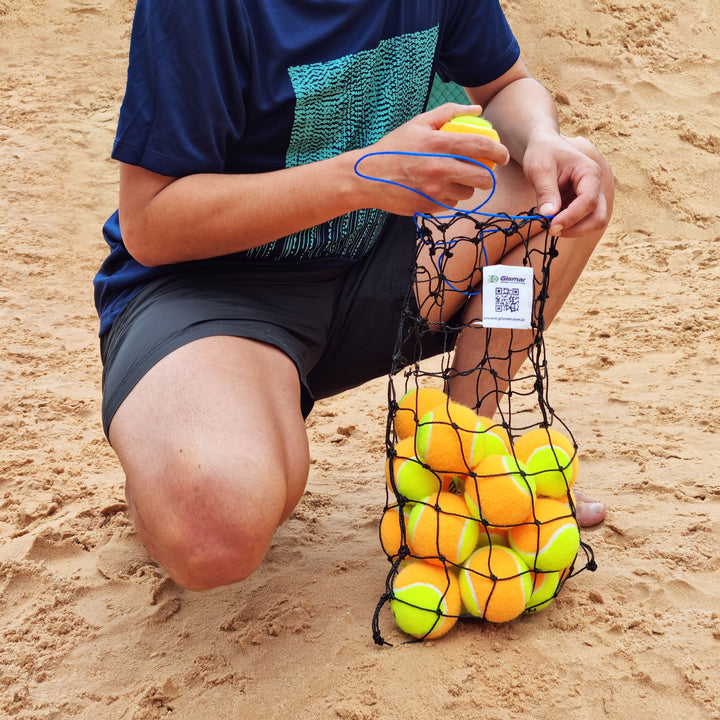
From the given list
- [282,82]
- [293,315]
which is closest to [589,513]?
[293,315]

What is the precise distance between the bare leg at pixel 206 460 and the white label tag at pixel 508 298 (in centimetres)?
45

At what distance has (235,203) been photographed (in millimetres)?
1503

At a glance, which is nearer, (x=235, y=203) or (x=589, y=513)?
(x=235, y=203)

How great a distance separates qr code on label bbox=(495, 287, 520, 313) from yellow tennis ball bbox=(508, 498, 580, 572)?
1.20ft

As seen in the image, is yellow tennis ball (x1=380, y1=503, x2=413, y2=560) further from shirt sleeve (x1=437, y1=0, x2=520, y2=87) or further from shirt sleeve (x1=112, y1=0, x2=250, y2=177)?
shirt sleeve (x1=437, y1=0, x2=520, y2=87)

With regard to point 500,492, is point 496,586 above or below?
below

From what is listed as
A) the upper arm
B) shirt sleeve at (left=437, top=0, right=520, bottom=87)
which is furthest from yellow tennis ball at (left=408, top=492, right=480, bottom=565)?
shirt sleeve at (left=437, top=0, right=520, bottom=87)

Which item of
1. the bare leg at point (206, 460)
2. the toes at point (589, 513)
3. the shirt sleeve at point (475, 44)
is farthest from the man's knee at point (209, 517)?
the shirt sleeve at point (475, 44)

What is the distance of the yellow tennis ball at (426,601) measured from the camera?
142cm

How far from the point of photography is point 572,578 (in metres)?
1.60

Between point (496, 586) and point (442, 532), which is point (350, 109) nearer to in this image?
point (442, 532)

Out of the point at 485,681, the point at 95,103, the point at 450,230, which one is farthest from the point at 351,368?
the point at 95,103

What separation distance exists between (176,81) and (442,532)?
94 cm

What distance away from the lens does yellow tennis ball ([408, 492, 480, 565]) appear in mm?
1432
